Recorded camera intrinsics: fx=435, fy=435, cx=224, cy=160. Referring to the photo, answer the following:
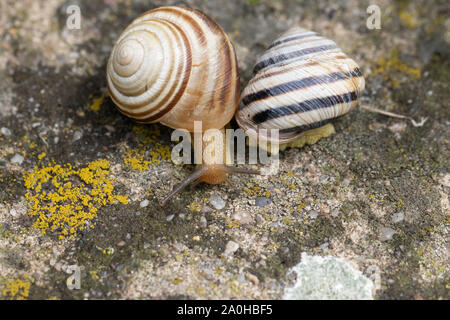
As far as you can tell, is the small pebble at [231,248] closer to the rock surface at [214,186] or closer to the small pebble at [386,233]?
the rock surface at [214,186]

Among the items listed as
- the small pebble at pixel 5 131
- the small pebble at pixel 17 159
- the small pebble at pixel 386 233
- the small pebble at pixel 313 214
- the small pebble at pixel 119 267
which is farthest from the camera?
the small pebble at pixel 5 131

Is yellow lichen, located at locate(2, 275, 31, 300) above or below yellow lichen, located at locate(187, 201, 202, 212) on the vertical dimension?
below

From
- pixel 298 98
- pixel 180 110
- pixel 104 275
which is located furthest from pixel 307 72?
pixel 104 275

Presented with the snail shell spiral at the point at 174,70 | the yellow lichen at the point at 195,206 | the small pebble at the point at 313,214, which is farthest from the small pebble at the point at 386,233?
the snail shell spiral at the point at 174,70

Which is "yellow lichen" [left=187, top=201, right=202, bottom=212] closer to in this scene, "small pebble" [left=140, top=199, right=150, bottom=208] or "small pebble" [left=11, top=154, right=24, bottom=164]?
"small pebble" [left=140, top=199, right=150, bottom=208]

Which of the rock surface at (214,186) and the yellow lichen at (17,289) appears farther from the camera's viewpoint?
the rock surface at (214,186)

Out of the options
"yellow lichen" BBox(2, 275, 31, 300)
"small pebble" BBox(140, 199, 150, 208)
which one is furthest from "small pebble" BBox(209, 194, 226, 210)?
"yellow lichen" BBox(2, 275, 31, 300)

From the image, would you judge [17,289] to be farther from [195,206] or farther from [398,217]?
[398,217]
